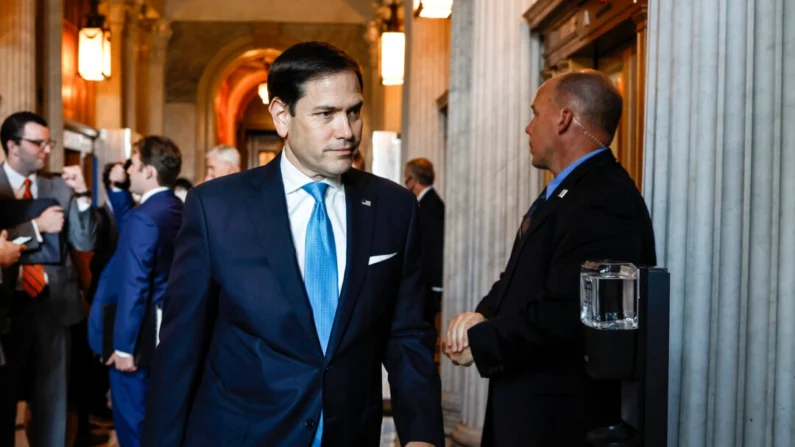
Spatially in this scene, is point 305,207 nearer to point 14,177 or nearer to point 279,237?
point 279,237

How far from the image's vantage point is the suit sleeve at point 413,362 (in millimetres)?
2145

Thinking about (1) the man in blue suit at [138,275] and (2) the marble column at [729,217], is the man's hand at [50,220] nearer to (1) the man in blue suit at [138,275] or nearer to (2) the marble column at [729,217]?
(1) the man in blue suit at [138,275]

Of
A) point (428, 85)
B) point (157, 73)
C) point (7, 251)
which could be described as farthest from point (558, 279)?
point (157, 73)

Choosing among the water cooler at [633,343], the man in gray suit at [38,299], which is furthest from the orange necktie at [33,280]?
the water cooler at [633,343]

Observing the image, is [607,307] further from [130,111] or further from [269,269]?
[130,111]

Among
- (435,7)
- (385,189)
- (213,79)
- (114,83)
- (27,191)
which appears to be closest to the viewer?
(385,189)

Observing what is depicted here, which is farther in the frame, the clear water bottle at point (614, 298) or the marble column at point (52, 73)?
the marble column at point (52, 73)

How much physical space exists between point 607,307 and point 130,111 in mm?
15745

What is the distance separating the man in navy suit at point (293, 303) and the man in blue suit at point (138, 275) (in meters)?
2.26

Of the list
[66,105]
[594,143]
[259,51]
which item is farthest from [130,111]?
[594,143]

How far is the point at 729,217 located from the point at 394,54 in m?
9.70

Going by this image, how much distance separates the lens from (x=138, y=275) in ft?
14.2

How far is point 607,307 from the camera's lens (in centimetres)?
173

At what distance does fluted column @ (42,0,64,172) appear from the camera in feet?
33.2
